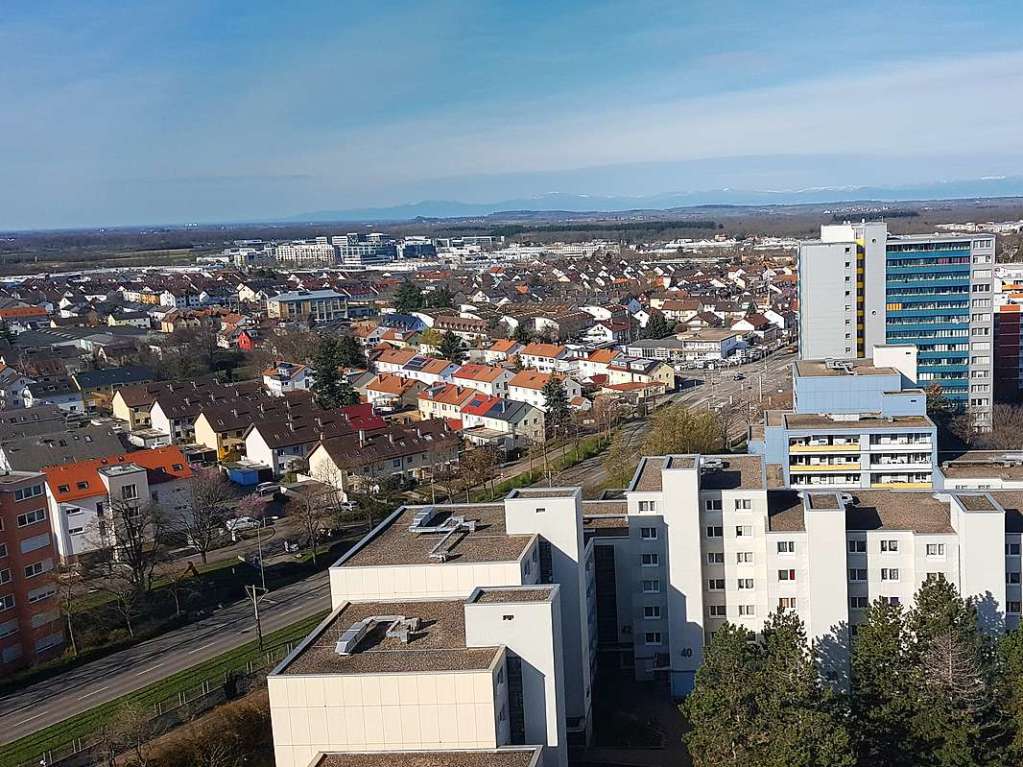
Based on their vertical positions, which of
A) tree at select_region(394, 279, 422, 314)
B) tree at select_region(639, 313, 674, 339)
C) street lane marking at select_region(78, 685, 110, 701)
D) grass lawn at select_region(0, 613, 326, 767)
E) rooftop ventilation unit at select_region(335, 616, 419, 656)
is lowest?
street lane marking at select_region(78, 685, 110, 701)

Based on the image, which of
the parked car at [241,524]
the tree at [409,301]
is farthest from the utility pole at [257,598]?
the tree at [409,301]

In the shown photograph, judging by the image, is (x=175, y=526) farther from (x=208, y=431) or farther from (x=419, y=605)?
(x=419, y=605)

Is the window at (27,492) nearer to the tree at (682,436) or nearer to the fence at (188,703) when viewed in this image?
the fence at (188,703)

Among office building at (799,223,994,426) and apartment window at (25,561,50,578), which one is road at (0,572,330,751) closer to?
apartment window at (25,561,50,578)

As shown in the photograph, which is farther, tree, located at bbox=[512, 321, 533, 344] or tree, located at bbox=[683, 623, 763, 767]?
tree, located at bbox=[512, 321, 533, 344]

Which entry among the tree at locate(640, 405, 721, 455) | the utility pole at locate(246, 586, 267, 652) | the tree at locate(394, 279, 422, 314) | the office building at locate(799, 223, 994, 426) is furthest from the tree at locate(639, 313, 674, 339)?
the utility pole at locate(246, 586, 267, 652)

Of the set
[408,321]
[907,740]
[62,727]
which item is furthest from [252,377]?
[907,740]
